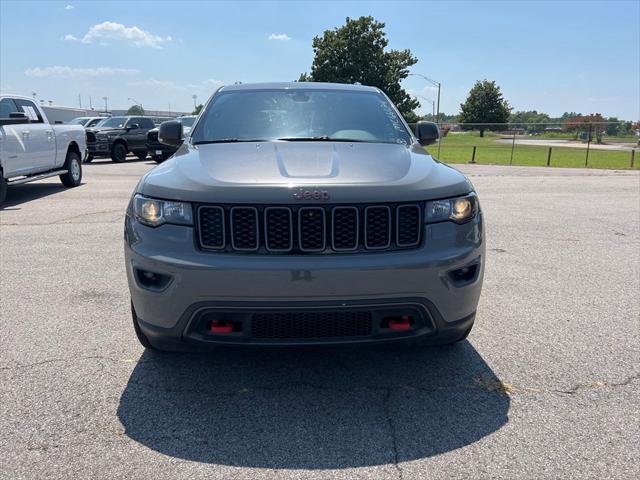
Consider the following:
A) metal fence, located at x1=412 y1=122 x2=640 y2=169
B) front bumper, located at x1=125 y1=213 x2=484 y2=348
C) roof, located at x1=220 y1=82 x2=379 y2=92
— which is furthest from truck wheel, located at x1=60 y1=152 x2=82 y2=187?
metal fence, located at x1=412 y1=122 x2=640 y2=169

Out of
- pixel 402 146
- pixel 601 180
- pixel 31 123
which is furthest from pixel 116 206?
pixel 601 180

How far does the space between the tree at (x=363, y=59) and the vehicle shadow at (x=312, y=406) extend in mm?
57476

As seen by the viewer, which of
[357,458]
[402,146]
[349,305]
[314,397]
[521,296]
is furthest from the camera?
[521,296]

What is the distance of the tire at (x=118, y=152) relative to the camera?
21.7 m

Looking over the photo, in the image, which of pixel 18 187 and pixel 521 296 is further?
pixel 18 187

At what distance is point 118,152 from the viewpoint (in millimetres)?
21875

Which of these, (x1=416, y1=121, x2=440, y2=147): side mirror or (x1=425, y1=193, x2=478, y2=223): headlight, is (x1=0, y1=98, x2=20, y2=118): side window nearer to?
(x1=416, y1=121, x2=440, y2=147): side mirror

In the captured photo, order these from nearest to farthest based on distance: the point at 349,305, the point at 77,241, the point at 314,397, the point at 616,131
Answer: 1. the point at 349,305
2. the point at 314,397
3. the point at 77,241
4. the point at 616,131

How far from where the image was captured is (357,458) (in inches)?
99.2

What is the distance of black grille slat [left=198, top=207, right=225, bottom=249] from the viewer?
2.75 meters

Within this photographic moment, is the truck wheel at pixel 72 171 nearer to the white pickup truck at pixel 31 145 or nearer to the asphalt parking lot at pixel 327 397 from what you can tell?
the white pickup truck at pixel 31 145

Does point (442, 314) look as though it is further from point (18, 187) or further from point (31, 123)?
point (18, 187)

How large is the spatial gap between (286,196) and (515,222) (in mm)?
6668

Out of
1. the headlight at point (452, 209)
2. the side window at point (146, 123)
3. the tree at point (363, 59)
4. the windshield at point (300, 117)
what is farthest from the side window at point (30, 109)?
the tree at point (363, 59)
